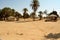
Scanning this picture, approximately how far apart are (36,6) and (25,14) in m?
16.9

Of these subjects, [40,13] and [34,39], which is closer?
[34,39]

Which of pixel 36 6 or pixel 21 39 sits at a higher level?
pixel 36 6

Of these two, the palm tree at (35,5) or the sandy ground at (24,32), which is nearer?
the sandy ground at (24,32)

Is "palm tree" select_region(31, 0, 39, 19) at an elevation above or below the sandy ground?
above

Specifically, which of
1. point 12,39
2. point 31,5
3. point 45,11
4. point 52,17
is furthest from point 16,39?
point 45,11

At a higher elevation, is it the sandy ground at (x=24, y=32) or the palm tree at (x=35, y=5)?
the palm tree at (x=35, y=5)

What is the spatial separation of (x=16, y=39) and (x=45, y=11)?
243 feet

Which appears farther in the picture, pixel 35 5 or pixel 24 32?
pixel 35 5

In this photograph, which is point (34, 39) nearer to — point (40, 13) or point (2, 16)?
point (2, 16)

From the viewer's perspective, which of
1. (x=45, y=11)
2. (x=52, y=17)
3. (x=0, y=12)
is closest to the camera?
(x=52, y=17)

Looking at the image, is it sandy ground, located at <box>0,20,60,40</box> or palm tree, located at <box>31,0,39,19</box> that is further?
palm tree, located at <box>31,0,39,19</box>

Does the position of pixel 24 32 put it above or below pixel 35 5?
below

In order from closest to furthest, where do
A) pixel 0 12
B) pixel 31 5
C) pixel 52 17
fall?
pixel 52 17, pixel 31 5, pixel 0 12

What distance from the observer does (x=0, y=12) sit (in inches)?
2763
